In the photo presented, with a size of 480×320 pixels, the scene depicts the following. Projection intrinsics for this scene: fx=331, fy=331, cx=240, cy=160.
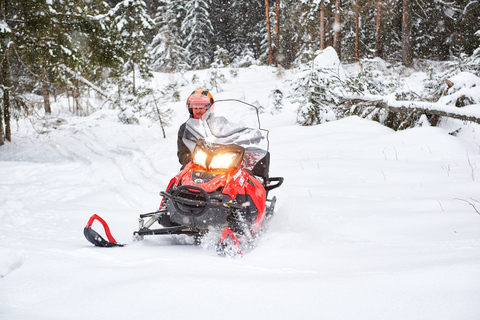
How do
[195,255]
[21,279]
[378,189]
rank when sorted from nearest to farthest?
[21,279]
[195,255]
[378,189]

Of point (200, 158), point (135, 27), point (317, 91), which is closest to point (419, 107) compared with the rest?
point (317, 91)

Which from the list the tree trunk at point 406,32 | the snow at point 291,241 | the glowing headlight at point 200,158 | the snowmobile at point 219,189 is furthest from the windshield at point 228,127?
the tree trunk at point 406,32

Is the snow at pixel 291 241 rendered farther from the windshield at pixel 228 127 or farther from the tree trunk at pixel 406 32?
the tree trunk at pixel 406 32

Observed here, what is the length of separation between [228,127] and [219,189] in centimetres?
74

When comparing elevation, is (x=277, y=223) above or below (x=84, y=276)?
below

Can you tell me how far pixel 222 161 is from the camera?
10.5ft

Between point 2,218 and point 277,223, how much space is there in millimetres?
3328

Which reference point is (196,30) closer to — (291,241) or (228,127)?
(228,127)

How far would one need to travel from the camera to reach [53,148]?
8844 millimetres

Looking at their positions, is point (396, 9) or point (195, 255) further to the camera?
point (396, 9)

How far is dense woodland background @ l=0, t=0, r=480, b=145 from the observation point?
26.2 ft

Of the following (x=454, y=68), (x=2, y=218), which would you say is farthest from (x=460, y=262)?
(x=454, y=68)

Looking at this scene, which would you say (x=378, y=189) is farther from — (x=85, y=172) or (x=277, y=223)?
(x=85, y=172)

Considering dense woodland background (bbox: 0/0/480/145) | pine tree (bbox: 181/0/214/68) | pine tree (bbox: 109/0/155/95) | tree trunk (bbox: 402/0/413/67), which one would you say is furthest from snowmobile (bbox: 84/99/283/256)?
pine tree (bbox: 181/0/214/68)
